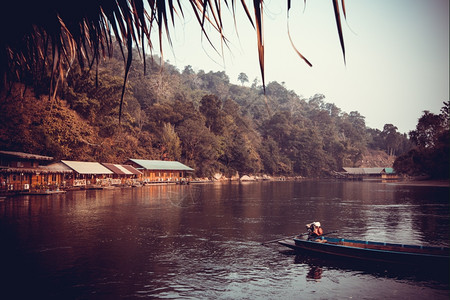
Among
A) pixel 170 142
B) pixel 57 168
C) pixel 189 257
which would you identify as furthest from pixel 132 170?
pixel 189 257

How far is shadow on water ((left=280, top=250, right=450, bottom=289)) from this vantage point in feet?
46.3

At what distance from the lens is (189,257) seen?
17781 millimetres

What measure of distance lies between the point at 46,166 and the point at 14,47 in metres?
46.2

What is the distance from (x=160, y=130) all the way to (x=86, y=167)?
33.4m

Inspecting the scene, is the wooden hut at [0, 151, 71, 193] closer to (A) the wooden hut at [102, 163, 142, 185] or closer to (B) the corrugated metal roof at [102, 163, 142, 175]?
(B) the corrugated metal roof at [102, 163, 142, 175]

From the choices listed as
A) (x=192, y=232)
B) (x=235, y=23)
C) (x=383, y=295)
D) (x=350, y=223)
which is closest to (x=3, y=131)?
(x=192, y=232)

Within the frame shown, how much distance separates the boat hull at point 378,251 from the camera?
13.9 meters

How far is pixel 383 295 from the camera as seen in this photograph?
1268cm

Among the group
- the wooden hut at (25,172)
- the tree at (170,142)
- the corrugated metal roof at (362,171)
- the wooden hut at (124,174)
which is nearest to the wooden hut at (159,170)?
the wooden hut at (124,174)

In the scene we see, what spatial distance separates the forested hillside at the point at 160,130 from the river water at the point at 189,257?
7832 mm

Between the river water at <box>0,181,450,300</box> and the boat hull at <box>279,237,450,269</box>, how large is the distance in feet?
Answer: 1.79

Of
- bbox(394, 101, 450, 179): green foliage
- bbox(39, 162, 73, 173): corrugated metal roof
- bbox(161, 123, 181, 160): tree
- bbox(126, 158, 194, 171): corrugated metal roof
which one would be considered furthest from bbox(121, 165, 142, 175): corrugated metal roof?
bbox(394, 101, 450, 179): green foliage

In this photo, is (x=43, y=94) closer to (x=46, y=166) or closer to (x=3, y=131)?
(x=3, y=131)

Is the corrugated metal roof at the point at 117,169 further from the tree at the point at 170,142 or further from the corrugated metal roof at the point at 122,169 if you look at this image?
the tree at the point at 170,142
